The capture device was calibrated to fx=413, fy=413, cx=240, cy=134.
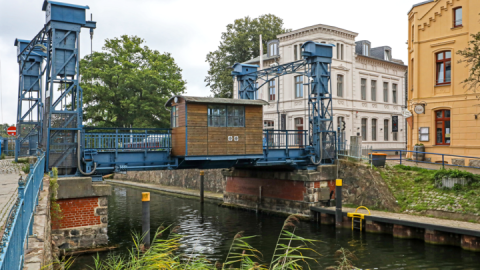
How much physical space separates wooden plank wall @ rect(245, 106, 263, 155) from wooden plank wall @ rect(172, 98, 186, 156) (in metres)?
3.11

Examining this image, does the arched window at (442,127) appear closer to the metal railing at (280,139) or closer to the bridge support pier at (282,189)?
the bridge support pier at (282,189)

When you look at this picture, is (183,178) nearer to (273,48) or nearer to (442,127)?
(273,48)

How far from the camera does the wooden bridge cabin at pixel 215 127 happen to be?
57.3 ft

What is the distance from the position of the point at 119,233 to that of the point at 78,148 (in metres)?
4.94

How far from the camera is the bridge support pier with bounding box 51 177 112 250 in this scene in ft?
46.6

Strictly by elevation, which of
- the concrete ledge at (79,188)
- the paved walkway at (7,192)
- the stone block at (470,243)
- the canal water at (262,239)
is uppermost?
the paved walkway at (7,192)

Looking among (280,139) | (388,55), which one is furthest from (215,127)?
(388,55)

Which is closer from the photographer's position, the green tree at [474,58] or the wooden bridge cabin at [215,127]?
the green tree at [474,58]

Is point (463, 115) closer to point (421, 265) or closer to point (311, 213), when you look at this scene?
point (311, 213)

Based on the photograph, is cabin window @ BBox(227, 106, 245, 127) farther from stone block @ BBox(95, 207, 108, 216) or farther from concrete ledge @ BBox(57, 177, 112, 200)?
stone block @ BBox(95, 207, 108, 216)

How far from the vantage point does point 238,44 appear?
47.1m

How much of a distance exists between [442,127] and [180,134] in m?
15.2

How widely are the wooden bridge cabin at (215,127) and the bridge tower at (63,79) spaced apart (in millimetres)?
4096

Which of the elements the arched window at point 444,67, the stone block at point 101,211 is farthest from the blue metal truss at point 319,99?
the stone block at point 101,211
